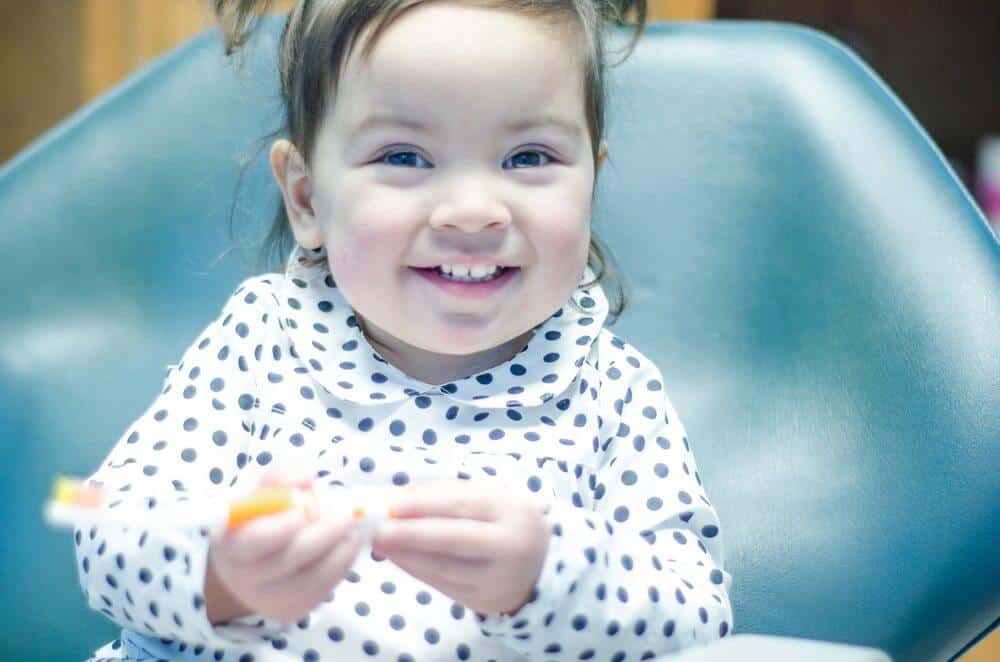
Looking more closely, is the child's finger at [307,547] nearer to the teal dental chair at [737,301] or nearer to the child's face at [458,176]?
the child's face at [458,176]

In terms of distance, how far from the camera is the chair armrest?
0.52m

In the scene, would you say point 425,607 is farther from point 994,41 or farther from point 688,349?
point 994,41

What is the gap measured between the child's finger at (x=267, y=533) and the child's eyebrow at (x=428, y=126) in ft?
0.78

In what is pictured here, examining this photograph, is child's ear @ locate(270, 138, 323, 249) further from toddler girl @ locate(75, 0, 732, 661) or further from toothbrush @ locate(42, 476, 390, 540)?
toothbrush @ locate(42, 476, 390, 540)

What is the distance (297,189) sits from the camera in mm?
782

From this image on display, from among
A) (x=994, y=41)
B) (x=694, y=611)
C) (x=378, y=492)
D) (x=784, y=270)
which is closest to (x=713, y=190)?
(x=784, y=270)

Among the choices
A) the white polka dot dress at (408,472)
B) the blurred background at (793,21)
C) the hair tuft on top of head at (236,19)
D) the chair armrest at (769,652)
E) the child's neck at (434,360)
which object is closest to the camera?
the chair armrest at (769,652)

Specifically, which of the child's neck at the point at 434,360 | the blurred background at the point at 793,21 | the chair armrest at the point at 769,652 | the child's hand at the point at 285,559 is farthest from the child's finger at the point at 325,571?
the blurred background at the point at 793,21

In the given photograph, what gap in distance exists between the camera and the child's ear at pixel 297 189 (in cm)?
77

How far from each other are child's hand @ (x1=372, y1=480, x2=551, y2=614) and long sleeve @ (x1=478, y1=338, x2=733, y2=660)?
16mm

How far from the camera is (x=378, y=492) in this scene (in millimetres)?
545

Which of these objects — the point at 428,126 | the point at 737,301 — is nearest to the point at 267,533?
the point at 428,126

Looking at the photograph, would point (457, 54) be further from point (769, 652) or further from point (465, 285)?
point (769, 652)

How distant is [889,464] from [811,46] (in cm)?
31
